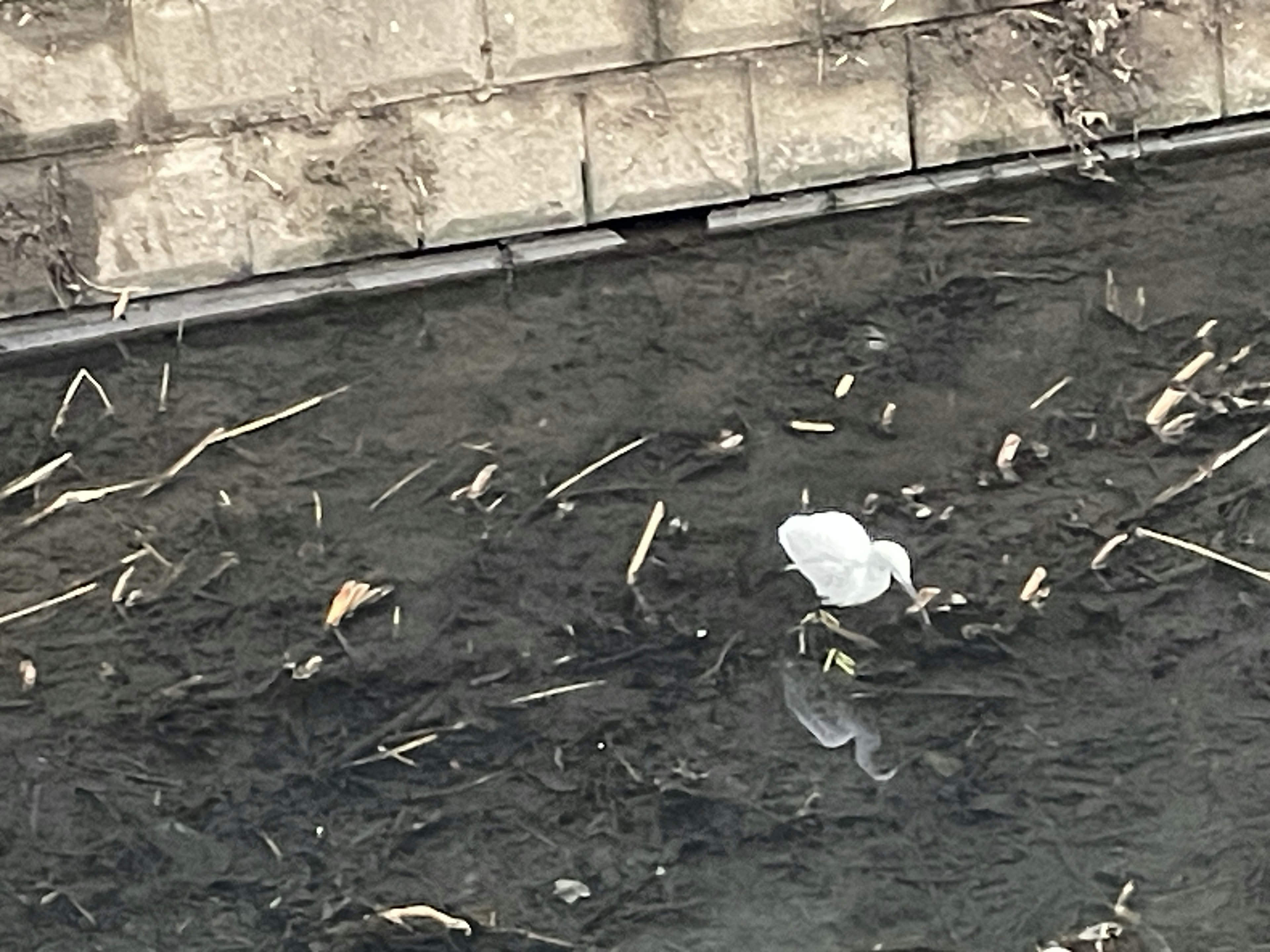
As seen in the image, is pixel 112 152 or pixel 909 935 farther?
pixel 909 935

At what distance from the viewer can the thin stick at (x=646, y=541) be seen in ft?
7.14

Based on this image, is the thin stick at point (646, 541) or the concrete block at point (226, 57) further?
the thin stick at point (646, 541)

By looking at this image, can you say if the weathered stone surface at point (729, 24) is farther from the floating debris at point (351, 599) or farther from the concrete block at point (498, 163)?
the floating debris at point (351, 599)

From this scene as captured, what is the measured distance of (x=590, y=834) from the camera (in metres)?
2.19

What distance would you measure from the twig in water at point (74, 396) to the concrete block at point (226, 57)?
41cm

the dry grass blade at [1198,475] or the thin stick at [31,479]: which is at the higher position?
the thin stick at [31,479]

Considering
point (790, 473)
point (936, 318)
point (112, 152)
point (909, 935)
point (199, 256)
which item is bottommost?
point (909, 935)

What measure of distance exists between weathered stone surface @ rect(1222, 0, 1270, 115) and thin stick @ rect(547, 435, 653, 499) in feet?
3.54

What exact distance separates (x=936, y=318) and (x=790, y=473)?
1.12 feet

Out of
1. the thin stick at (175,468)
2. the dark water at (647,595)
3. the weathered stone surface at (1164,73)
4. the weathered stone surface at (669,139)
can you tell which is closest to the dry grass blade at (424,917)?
the dark water at (647,595)

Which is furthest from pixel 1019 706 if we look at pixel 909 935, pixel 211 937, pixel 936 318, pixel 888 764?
pixel 211 937

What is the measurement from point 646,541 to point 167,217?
89 cm

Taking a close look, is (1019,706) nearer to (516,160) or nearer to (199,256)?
(516,160)

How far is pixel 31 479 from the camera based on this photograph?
84.3 inches
